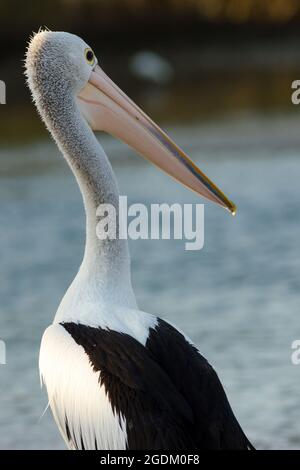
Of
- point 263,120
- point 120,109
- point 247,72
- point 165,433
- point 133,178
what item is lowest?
point 165,433

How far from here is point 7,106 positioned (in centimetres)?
2002

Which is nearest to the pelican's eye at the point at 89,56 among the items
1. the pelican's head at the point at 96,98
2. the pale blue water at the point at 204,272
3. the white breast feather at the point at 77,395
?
the pelican's head at the point at 96,98

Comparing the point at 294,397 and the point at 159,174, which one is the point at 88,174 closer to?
the point at 294,397

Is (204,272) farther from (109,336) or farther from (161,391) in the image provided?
(161,391)

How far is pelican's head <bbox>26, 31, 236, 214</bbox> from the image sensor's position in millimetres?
4887

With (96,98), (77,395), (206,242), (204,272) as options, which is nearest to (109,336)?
(77,395)

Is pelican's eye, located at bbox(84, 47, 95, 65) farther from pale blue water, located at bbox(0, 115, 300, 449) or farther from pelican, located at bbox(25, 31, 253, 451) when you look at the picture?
pale blue water, located at bbox(0, 115, 300, 449)

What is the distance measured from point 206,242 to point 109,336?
5.64 m

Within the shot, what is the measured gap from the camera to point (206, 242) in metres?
9.91

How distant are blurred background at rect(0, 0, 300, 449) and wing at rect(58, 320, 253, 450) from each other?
1504 mm

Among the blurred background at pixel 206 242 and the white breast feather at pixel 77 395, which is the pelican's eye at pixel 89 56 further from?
the blurred background at pixel 206 242

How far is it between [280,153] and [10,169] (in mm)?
2997

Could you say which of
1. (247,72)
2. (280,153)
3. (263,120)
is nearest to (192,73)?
(247,72)

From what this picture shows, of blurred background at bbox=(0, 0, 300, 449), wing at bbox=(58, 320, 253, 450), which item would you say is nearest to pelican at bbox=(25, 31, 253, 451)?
wing at bbox=(58, 320, 253, 450)
